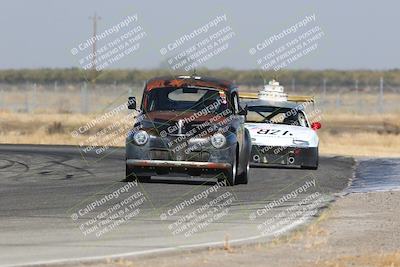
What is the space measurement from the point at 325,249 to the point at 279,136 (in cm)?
1222

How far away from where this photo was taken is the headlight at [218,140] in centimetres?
1923

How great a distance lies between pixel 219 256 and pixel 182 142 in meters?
7.86

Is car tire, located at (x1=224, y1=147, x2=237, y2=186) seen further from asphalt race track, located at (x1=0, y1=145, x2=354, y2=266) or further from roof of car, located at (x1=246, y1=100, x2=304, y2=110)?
roof of car, located at (x1=246, y1=100, x2=304, y2=110)

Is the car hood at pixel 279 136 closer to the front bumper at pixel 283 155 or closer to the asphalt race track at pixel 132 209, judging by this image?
the front bumper at pixel 283 155

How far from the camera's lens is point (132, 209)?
15.7 meters

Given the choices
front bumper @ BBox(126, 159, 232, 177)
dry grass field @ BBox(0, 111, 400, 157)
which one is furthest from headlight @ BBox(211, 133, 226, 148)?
dry grass field @ BBox(0, 111, 400, 157)

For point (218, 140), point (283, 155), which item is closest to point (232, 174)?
point (218, 140)

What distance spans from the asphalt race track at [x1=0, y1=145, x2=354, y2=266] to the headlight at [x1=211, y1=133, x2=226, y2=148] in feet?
2.39

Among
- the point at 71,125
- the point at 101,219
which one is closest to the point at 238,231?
the point at 101,219

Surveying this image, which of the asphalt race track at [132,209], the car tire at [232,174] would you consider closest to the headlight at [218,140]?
the car tire at [232,174]

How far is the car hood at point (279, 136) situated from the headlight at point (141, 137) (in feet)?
17.3

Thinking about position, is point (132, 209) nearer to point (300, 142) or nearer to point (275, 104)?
point (300, 142)

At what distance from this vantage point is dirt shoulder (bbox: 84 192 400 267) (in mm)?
11055

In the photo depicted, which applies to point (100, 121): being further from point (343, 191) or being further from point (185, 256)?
point (185, 256)
